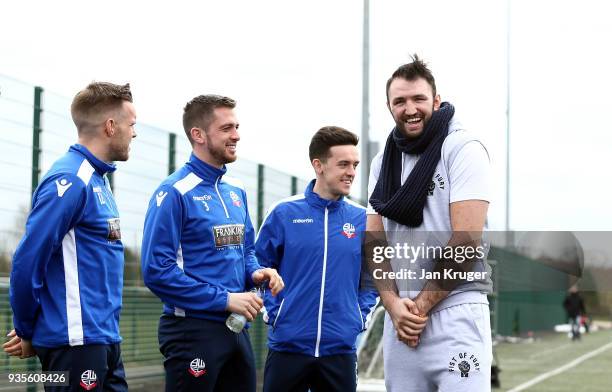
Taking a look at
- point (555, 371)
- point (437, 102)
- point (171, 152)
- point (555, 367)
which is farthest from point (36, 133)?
point (555, 367)

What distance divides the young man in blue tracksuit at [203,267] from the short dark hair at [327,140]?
3.62 feet

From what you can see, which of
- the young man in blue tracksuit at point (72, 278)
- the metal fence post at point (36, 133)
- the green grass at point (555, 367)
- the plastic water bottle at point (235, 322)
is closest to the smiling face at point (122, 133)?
the young man in blue tracksuit at point (72, 278)

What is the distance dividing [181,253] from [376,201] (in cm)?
132

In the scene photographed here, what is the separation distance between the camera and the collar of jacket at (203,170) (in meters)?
6.46

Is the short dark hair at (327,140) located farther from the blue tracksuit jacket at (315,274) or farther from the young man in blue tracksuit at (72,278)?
the young man in blue tracksuit at (72,278)

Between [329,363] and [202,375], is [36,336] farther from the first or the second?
[329,363]

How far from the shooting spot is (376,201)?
555cm

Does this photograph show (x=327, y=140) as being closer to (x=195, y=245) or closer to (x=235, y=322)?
(x=195, y=245)

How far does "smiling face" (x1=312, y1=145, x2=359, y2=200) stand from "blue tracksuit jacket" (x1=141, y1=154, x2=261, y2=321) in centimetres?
100

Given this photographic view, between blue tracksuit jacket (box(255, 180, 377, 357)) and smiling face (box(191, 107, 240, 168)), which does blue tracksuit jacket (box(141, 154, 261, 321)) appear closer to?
smiling face (box(191, 107, 240, 168))

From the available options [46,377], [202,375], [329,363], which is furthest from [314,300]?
[46,377]

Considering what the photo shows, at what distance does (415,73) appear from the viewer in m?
5.49

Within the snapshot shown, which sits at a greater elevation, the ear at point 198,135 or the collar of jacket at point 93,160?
the ear at point 198,135

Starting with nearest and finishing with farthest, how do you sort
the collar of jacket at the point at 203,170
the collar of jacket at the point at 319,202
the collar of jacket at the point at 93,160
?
1. the collar of jacket at the point at 93,160
2. the collar of jacket at the point at 203,170
3. the collar of jacket at the point at 319,202
